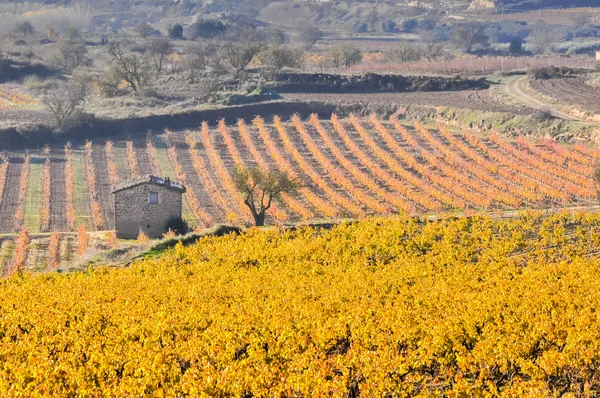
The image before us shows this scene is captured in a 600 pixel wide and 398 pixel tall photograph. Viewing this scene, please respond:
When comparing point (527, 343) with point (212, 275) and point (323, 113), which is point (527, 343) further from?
point (323, 113)

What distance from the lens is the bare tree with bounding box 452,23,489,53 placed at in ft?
611

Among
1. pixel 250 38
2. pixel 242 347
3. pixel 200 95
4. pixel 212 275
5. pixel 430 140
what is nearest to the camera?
pixel 242 347

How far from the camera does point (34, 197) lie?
72.8 metres

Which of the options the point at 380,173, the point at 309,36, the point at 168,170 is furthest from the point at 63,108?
the point at 309,36

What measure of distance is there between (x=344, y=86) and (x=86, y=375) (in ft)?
300

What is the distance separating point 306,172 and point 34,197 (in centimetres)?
2074

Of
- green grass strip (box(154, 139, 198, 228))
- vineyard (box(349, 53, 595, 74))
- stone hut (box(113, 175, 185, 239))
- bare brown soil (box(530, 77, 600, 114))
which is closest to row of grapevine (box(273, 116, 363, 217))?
green grass strip (box(154, 139, 198, 228))

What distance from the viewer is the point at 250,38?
17675 centimetres

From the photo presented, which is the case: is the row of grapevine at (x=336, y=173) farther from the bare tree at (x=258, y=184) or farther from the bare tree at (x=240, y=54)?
the bare tree at (x=240, y=54)

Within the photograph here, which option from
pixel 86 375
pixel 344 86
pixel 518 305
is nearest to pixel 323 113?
pixel 344 86

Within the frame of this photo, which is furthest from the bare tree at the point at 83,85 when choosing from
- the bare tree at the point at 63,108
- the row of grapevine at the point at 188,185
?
the row of grapevine at the point at 188,185

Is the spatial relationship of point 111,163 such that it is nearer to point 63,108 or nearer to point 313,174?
point 313,174

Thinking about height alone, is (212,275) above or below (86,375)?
below

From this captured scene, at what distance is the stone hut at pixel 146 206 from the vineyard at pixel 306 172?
3100mm
